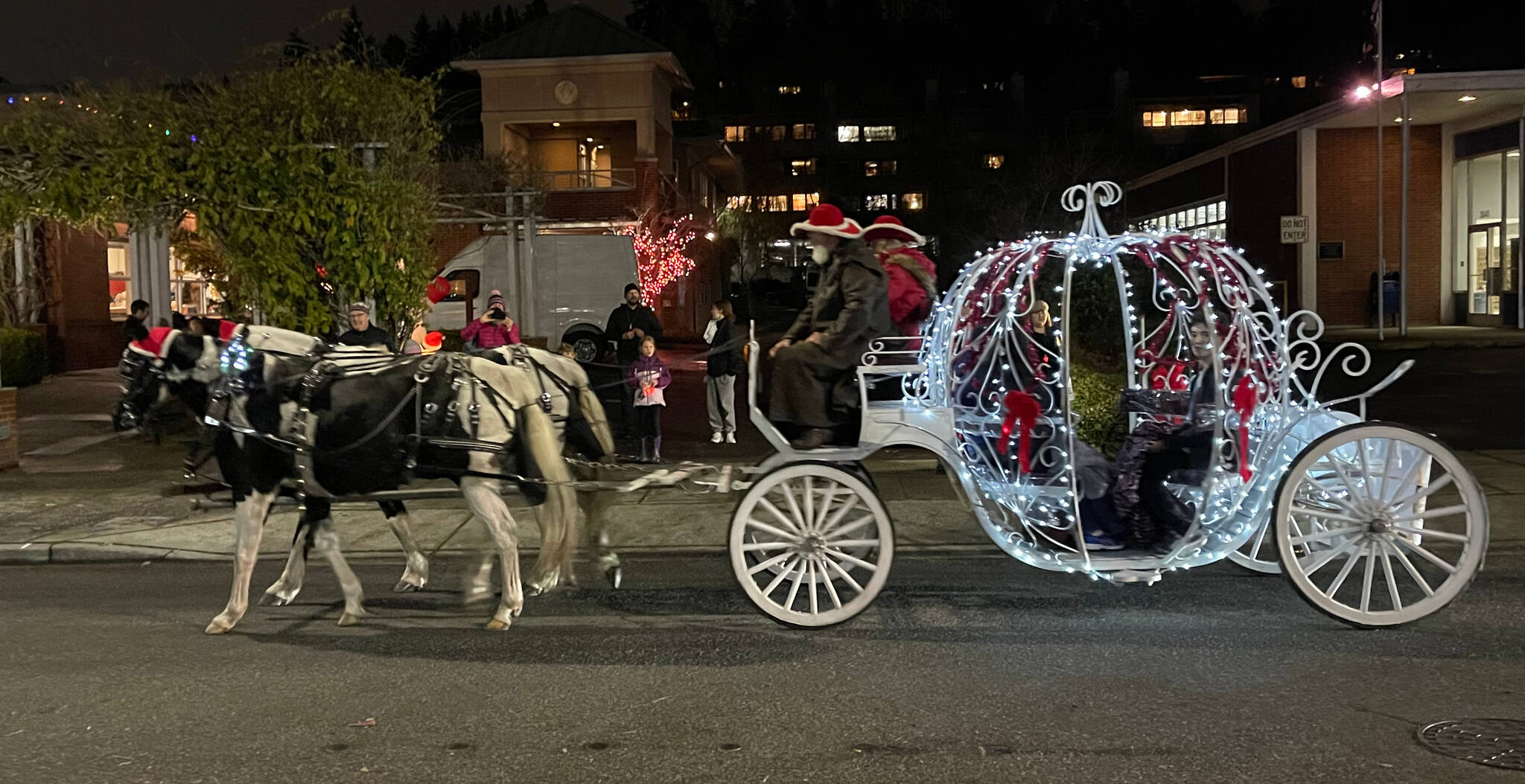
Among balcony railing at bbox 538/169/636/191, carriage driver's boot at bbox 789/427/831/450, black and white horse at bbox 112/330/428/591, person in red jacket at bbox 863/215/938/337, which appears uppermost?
balcony railing at bbox 538/169/636/191

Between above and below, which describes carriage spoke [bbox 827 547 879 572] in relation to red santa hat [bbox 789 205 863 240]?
below

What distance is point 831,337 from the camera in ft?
21.3

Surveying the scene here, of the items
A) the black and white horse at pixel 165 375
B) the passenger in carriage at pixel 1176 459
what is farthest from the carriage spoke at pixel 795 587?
the black and white horse at pixel 165 375

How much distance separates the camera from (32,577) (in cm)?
833

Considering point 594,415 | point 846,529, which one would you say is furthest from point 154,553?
point 846,529

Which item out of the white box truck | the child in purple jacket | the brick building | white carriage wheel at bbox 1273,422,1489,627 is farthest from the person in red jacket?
the brick building

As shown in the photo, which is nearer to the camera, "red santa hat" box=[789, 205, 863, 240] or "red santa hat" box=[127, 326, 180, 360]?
"red santa hat" box=[127, 326, 180, 360]

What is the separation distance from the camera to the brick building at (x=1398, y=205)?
26.1 metres

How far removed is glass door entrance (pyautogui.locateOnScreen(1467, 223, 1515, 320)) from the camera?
→ 2647cm

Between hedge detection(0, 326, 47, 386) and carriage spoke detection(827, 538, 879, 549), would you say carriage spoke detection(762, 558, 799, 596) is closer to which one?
carriage spoke detection(827, 538, 879, 549)

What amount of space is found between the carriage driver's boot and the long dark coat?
1.2 inches

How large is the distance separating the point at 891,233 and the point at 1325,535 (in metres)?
2.93

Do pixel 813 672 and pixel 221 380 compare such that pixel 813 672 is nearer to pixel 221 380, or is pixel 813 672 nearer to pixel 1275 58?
pixel 221 380

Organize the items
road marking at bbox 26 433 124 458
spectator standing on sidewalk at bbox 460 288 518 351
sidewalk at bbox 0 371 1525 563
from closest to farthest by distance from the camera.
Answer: sidewalk at bbox 0 371 1525 563
spectator standing on sidewalk at bbox 460 288 518 351
road marking at bbox 26 433 124 458
